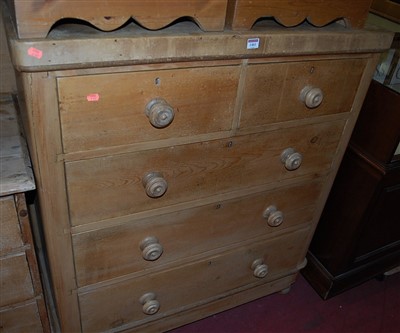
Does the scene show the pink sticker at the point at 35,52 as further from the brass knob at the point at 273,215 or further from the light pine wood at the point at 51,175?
the brass knob at the point at 273,215

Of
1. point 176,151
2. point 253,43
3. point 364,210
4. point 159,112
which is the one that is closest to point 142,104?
point 159,112

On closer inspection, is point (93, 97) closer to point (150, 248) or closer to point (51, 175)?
point (51, 175)

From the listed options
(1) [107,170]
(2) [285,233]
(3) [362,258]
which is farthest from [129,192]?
(3) [362,258]

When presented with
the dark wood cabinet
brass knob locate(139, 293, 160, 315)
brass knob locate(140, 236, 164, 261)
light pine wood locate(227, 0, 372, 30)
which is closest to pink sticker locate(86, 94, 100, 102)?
light pine wood locate(227, 0, 372, 30)

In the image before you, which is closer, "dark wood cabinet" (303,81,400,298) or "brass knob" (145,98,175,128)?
"brass knob" (145,98,175,128)

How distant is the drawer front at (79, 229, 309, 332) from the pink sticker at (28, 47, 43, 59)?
71cm

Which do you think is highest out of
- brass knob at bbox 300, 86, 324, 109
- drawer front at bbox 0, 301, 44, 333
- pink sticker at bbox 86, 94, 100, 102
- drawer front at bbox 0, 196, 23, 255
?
pink sticker at bbox 86, 94, 100, 102

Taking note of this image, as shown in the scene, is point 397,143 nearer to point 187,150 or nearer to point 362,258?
point 362,258

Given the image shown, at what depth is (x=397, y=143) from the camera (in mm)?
1341

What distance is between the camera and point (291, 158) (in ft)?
3.87

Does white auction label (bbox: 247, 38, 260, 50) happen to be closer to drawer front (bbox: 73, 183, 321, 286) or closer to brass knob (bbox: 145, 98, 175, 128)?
brass knob (bbox: 145, 98, 175, 128)

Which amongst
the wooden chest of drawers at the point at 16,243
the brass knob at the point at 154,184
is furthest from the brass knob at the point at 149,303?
the brass knob at the point at 154,184

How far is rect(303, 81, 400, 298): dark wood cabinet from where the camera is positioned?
1.38 metres

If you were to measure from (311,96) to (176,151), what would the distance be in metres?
0.40
